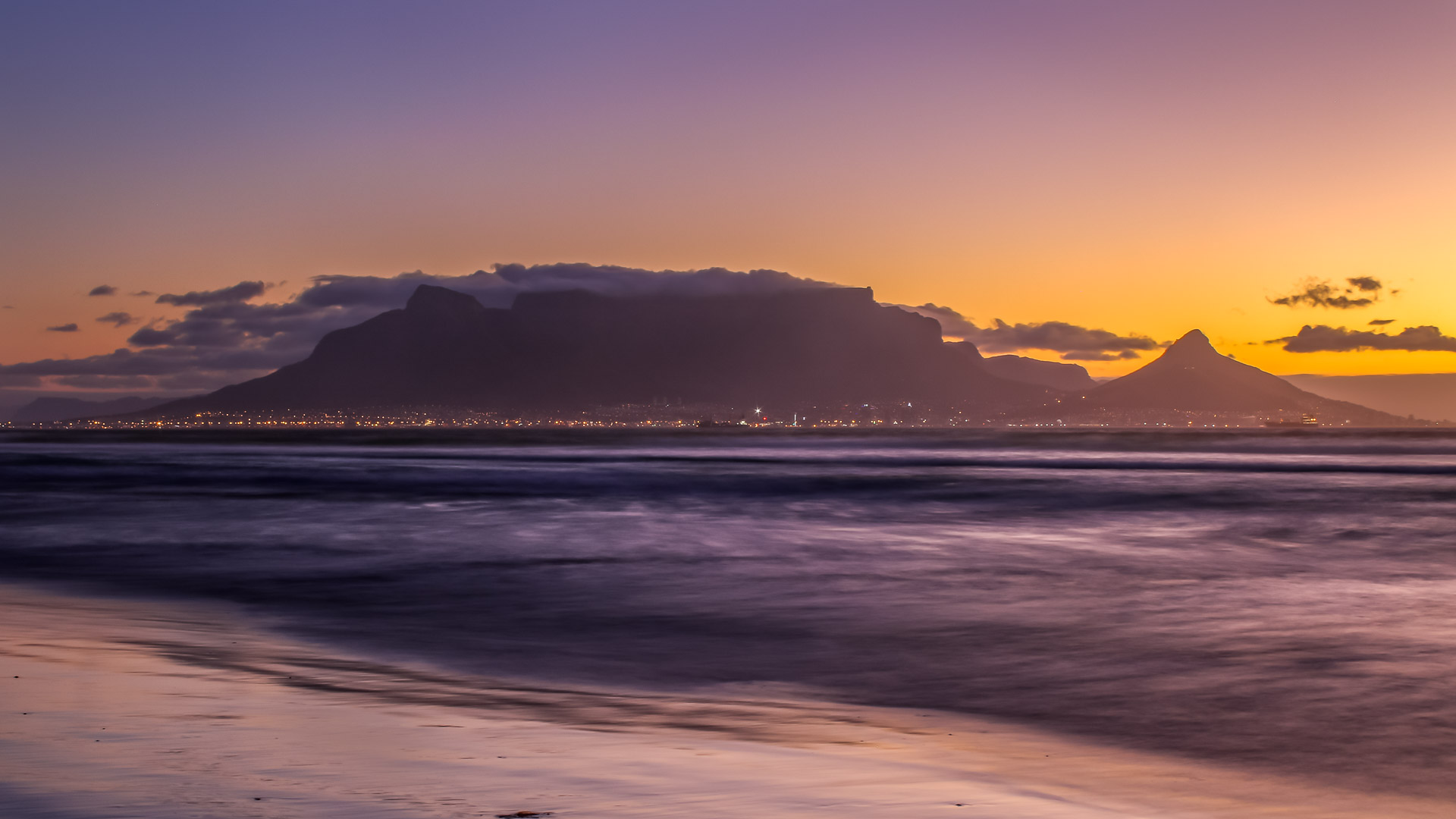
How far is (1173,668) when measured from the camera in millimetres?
13359

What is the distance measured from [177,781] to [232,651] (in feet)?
24.7

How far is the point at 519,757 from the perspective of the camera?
297 inches

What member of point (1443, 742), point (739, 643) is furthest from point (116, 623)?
A: point (1443, 742)

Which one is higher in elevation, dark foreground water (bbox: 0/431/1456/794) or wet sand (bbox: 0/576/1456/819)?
wet sand (bbox: 0/576/1456/819)

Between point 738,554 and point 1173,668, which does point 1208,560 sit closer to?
point 738,554

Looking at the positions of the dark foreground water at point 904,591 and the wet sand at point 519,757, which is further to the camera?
the dark foreground water at point 904,591

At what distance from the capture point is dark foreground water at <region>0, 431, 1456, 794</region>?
11.5m

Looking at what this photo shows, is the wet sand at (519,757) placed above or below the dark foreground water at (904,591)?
above

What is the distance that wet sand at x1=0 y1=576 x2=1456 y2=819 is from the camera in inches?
247

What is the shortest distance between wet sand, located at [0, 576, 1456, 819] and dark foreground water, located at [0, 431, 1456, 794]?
1.14 metres

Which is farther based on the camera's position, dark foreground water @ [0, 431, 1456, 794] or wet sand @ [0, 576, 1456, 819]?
dark foreground water @ [0, 431, 1456, 794]

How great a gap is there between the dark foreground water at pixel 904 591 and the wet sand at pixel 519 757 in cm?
114

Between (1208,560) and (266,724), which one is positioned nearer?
(266,724)

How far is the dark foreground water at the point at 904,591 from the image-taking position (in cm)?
1155
